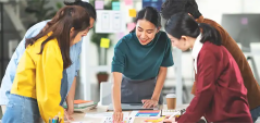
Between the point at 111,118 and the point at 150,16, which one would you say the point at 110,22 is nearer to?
the point at 150,16

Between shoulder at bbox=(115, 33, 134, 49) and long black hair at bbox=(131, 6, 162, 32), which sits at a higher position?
long black hair at bbox=(131, 6, 162, 32)

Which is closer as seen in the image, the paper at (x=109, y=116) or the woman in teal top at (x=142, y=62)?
the paper at (x=109, y=116)

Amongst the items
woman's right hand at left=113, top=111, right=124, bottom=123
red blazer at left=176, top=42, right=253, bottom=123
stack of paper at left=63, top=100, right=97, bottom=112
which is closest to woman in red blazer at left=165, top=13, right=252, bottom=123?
red blazer at left=176, top=42, right=253, bottom=123

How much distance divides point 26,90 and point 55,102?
0.51 feet

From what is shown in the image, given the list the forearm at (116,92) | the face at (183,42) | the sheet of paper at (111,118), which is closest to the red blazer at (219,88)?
the face at (183,42)

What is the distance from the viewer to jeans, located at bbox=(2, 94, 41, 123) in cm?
160

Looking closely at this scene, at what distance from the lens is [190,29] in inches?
64.2

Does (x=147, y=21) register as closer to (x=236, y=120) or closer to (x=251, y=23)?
(x=236, y=120)

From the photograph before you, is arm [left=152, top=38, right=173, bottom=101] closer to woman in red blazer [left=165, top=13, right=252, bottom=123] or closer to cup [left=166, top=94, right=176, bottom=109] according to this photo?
cup [left=166, top=94, right=176, bottom=109]

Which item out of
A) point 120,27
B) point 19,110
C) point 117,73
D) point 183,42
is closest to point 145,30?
point 117,73

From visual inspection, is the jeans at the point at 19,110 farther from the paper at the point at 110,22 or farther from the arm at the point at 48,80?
the paper at the point at 110,22

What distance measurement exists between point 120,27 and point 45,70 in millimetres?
2467

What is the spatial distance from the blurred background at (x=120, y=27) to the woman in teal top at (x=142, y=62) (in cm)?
163

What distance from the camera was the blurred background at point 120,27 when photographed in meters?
3.97
